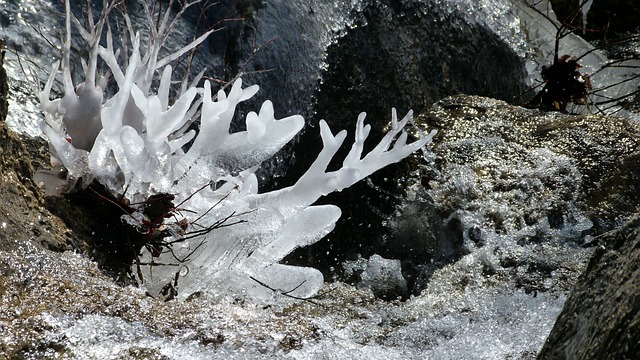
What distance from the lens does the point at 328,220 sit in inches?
121

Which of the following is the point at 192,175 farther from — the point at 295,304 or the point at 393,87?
the point at 393,87

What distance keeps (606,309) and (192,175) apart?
1594mm

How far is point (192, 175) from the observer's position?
9.73 feet

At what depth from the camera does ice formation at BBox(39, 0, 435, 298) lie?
2818 mm

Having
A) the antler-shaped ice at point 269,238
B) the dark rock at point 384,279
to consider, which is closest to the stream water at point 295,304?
the antler-shaped ice at point 269,238

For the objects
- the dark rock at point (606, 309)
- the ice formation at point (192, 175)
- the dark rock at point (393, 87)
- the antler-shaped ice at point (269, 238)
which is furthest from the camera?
the dark rock at point (393, 87)

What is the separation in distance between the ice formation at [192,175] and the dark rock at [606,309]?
113 centimetres

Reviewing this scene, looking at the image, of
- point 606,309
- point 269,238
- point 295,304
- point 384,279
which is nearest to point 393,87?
point 384,279

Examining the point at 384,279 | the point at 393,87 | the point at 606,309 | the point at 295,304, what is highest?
the point at 393,87

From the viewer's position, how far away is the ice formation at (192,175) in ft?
9.25

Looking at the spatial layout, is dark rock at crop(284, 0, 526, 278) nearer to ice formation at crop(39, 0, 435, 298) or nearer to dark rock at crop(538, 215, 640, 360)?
ice formation at crop(39, 0, 435, 298)

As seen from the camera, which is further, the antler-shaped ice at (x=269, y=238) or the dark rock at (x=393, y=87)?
the dark rock at (x=393, y=87)

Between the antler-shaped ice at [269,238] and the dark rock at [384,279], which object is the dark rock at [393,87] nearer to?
the dark rock at [384,279]

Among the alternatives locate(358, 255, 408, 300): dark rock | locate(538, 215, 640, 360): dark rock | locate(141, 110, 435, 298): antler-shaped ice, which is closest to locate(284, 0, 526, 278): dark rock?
locate(358, 255, 408, 300): dark rock
